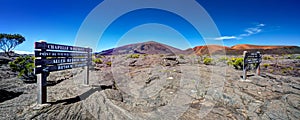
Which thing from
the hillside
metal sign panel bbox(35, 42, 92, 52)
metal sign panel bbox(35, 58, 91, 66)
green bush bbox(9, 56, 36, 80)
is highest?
the hillside

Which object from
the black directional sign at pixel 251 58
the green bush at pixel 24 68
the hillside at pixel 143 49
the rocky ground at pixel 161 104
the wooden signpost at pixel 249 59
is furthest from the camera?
the hillside at pixel 143 49

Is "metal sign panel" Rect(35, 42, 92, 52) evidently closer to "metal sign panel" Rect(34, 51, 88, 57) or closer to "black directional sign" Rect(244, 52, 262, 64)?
"metal sign panel" Rect(34, 51, 88, 57)

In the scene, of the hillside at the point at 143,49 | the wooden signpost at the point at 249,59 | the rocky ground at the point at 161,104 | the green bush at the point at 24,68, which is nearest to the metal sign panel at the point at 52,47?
the rocky ground at the point at 161,104

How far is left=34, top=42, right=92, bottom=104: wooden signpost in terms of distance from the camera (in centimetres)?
405

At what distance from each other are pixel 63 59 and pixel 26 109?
1.82 m

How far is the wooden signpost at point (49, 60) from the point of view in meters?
4.05

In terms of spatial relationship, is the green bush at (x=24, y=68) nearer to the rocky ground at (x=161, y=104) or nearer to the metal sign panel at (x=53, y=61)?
the rocky ground at (x=161, y=104)

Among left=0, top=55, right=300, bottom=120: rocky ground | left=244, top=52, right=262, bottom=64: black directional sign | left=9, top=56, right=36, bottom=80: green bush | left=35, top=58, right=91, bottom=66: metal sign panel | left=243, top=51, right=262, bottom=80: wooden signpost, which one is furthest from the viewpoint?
left=244, top=52, right=262, bottom=64: black directional sign

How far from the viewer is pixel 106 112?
4000 millimetres

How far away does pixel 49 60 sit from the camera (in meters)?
4.40

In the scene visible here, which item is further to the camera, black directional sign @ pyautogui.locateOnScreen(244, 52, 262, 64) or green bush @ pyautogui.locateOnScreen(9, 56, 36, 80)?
black directional sign @ pyautogui.locateOnScreen(244, 52, 262, 64)

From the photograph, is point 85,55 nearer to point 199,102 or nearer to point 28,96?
point 28,96

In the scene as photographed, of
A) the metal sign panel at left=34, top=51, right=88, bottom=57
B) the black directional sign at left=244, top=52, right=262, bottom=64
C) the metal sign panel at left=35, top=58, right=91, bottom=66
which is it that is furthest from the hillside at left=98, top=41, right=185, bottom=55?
the metal sign panel at left=35, top=58, right=91, bottom=66

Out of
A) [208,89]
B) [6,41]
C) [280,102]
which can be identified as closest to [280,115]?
[280,102]
